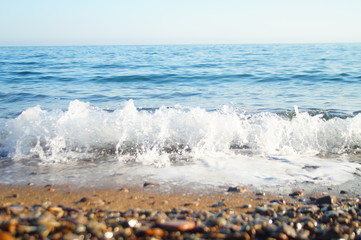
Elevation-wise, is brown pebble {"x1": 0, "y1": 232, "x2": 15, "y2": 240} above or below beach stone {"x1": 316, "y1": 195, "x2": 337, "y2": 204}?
above

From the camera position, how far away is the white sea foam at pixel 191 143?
4.20m

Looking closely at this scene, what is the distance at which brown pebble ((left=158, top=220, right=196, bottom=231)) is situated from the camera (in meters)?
2.28

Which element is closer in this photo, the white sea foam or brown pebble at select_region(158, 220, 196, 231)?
brown pebble at select_region(158, 220, 196, 231)

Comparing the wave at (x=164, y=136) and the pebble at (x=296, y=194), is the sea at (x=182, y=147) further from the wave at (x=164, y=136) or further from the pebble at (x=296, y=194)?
the pebble at (x=296, y=194)

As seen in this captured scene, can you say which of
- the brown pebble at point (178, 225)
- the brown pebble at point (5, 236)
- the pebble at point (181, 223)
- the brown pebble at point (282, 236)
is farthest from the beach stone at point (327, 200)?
the brown pebble at point (5, 236)

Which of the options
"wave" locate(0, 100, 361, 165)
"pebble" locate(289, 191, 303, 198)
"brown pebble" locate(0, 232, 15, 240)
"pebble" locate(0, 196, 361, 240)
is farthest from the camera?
"wave" locate(0, 100, 361, 165)

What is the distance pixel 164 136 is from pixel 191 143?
0.45m

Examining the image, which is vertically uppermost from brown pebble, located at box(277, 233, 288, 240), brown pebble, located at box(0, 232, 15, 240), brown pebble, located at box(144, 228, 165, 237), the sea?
brown pebble, located at box(0, 232, 15, 240)

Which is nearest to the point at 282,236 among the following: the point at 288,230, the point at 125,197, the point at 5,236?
the point at 288,230

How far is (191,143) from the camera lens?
511 centimetres

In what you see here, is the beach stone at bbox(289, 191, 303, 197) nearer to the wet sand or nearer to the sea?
the wet sand

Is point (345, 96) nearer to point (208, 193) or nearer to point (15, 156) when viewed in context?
point (208, 193)

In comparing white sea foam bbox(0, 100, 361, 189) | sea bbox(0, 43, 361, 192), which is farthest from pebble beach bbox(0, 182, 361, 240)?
white sea foam bbox(0, 100, 361, 189)

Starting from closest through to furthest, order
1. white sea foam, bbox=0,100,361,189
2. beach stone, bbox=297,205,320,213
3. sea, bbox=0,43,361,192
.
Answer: beach stone, bbox=297,205,320,213 < sea, bbox=0,43,361,192 < white sea foam, bbox=0,100,361,189
